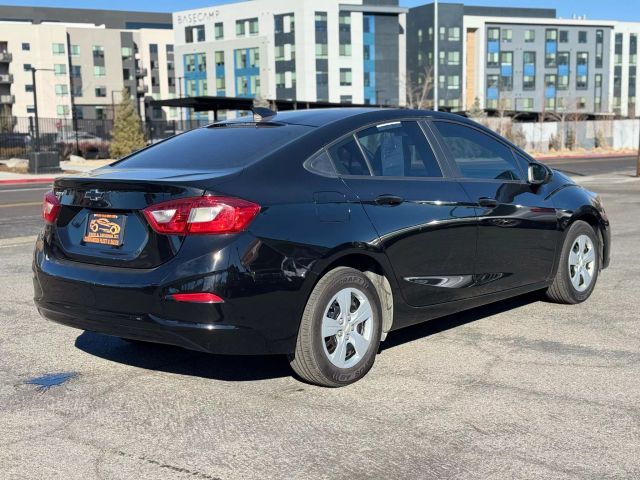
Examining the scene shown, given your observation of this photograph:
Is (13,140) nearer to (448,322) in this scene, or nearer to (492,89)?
(448,322)

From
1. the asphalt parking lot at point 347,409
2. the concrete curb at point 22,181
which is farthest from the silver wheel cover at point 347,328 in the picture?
the concrete curb at point 22,181

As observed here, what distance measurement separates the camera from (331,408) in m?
4.13

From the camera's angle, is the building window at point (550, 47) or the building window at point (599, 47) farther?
the building window at point (599, 47)

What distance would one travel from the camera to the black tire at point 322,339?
4.24 metres

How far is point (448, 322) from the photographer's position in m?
6.02

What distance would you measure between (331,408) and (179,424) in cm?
82

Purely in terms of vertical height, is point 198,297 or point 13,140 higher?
point 13,140

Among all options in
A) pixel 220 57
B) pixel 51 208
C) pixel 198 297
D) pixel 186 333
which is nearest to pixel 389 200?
pixel 198 297

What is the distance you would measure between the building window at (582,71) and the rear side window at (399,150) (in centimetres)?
11219

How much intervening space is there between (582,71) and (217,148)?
4502 inches

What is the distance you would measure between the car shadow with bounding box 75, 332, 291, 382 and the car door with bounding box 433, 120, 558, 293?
5.39 feet

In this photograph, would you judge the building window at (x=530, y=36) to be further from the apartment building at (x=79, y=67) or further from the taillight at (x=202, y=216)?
the taillight at (x=202, y=216)

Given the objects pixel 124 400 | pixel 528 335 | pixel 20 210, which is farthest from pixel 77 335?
pixel 20 210

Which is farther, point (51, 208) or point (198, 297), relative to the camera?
point (51, 208)
